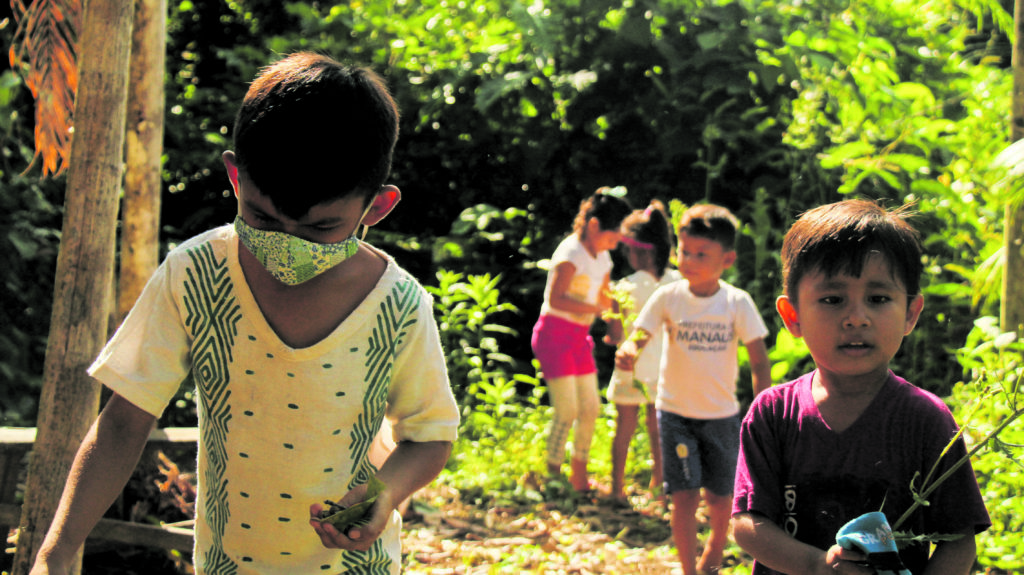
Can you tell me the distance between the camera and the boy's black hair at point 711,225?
13.8ft

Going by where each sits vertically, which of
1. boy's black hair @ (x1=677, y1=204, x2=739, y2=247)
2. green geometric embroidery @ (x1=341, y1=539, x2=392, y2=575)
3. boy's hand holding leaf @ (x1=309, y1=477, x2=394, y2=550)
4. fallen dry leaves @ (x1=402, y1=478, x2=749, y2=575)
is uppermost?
boy's black hair @ (x1=677, y1=204, x2=739, y2=247)

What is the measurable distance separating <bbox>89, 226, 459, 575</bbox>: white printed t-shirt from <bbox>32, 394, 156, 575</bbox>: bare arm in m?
0.04

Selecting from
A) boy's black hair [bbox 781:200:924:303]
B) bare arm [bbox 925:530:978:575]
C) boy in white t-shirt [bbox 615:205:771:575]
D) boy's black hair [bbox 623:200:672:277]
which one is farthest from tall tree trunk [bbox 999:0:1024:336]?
bare arm [bbox 925:530:978:575]

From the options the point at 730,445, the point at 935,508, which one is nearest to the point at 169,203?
the point at 730,445

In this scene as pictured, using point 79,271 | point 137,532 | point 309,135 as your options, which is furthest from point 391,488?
point 137,532

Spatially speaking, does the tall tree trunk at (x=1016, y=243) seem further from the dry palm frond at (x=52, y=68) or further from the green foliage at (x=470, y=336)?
the dry palm frond at (x=52, y=68)

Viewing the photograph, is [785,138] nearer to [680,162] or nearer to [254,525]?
[680,162]

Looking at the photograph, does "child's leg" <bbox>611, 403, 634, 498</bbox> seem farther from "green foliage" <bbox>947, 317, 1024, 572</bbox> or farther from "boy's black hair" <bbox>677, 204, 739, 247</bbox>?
"green foliage" <bbox>947, 317, 1024, 572</bbox>

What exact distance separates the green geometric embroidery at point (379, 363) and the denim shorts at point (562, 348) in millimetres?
3955

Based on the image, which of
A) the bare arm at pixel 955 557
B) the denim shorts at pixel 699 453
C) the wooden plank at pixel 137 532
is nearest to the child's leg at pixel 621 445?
the denim shorts at pixel 699 453

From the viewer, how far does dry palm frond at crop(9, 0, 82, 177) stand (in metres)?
3.17

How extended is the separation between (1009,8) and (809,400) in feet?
21.9

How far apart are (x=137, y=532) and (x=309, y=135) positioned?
256 centimetres

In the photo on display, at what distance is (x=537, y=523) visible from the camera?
5.15 metres
